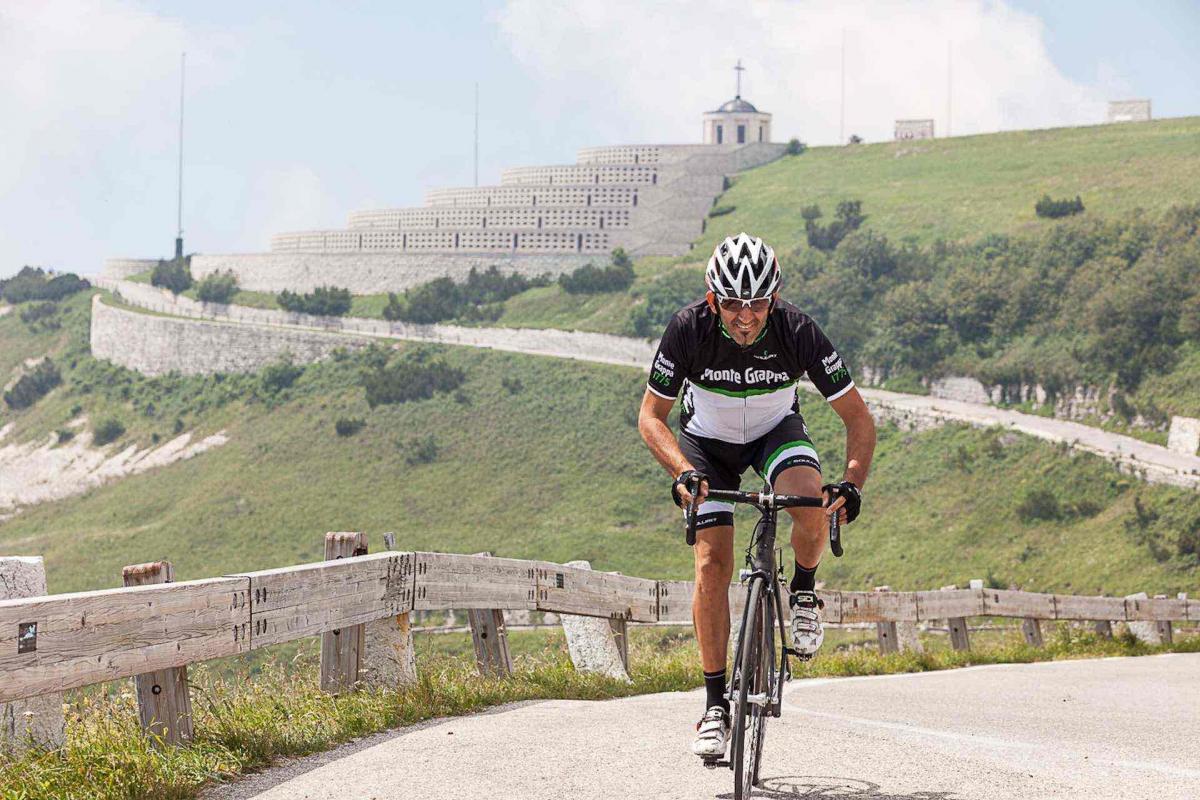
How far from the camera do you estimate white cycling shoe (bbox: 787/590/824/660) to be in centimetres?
656

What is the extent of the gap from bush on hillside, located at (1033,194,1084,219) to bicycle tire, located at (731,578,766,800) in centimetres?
9886

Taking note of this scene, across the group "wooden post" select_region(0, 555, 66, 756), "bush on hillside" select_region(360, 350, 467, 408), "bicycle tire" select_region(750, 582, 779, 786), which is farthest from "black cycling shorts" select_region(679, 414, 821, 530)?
"bush on hillside" select_region(360, 350, 467, 408)

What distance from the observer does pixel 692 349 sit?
651 centimetres

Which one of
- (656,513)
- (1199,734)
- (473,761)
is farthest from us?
(656,513)

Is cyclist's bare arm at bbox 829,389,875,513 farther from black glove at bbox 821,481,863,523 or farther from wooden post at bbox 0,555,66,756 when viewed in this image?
wooden post at bbox 0,555,66,756

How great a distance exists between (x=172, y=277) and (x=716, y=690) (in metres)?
124

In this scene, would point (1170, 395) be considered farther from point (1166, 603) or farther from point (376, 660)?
point (376, 660)

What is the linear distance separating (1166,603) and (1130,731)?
38.7 ft

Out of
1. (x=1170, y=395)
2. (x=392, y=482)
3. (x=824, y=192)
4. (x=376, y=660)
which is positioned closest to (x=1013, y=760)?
(x=376, y=660)

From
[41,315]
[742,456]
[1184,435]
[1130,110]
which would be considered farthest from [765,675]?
[1130,110]

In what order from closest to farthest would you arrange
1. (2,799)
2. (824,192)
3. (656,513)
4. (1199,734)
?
(2,799), (1199,734), (656,513), (824,192)

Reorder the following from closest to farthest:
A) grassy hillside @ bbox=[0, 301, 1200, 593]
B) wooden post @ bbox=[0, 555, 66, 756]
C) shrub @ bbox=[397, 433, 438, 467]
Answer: wooden post @ bbox=[0, 555, 66, 756], grassy hillside @ bbox=[0, 301, 1200, 593], shrub @ bbox=[397, 433, 438, 467]

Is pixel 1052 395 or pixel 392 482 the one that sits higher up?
pixel 1052 395

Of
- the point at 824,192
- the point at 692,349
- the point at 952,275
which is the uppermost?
the point at 824,192
